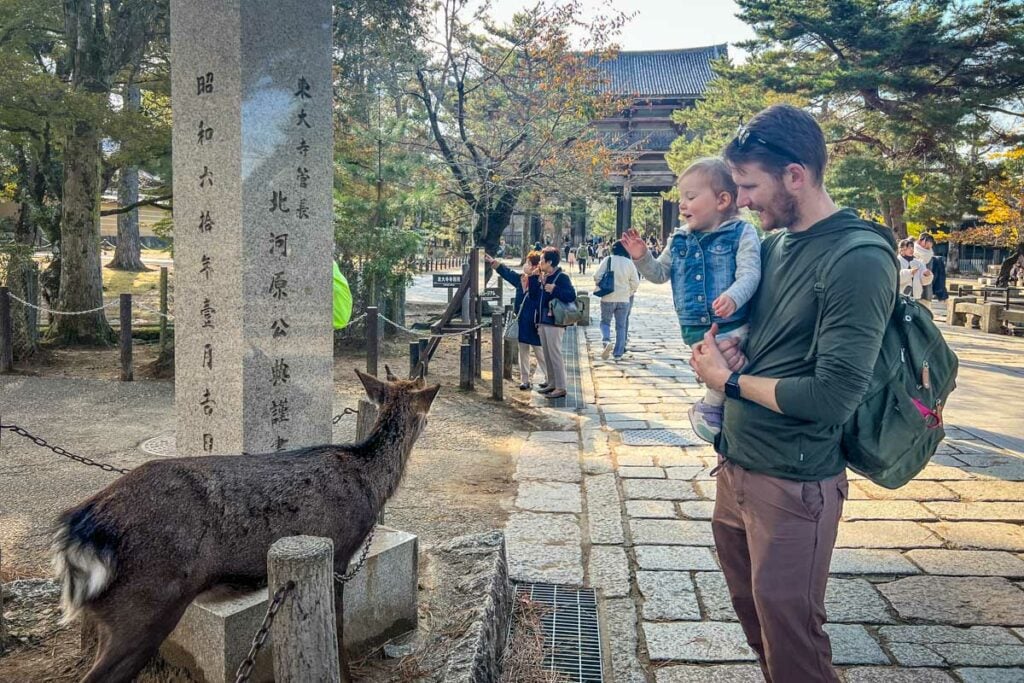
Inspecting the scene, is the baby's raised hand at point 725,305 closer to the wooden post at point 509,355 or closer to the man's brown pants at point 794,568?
the man's brown pants at point 794,568

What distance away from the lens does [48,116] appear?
371 inches

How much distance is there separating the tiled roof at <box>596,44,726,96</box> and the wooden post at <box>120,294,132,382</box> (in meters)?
30.5

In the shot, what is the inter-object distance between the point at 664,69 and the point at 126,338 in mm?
34173

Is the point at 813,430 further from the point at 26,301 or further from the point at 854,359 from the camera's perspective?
the point at 26,301

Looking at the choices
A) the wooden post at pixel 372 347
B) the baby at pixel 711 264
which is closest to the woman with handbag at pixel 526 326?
the wooden post at pixel 372 347

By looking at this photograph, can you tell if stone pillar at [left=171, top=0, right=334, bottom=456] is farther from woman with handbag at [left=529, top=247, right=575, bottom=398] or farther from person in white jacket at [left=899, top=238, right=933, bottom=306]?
person in white jacket at [left=899, top=238, right=933, bottom=306]

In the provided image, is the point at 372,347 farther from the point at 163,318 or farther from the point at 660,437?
the point at 660,437

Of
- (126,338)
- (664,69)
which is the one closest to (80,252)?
(126,338)

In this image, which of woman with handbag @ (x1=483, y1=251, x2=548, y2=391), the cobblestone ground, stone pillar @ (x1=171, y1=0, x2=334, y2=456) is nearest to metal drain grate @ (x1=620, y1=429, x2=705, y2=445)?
the cobblestone ground

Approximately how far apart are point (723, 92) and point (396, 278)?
1678 centimetres

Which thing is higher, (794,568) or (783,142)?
(783,142)

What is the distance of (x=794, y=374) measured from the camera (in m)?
2.24

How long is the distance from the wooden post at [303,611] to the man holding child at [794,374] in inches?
46.2

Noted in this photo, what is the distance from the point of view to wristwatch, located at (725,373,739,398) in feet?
7.57
